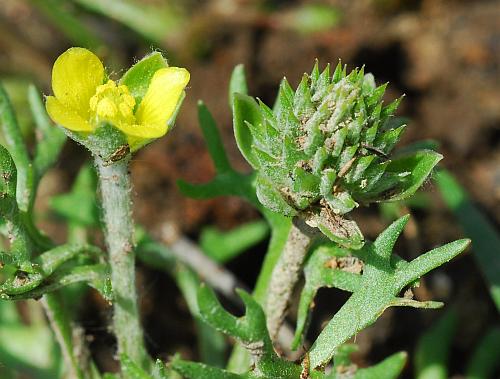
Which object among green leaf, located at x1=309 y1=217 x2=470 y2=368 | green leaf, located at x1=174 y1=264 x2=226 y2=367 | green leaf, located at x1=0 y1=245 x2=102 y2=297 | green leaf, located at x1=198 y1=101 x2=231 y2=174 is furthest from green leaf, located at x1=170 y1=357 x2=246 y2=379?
green leaf, located at x1=174 y1=264 x2=226 y2=367

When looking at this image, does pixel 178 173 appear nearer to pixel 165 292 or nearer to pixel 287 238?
pixel 165 292

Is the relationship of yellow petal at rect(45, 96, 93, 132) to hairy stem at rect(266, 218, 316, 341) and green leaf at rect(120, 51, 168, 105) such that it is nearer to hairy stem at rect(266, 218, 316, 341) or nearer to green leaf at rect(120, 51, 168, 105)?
green leaf at rect(120, 51, 168, 105)

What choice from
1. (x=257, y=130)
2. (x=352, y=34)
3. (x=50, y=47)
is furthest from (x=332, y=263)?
(x=50, y=47)

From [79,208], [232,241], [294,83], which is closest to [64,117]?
[79,208]

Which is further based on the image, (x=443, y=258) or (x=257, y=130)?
(x=257, y=130)

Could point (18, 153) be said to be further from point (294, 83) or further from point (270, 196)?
point (294, 83)
